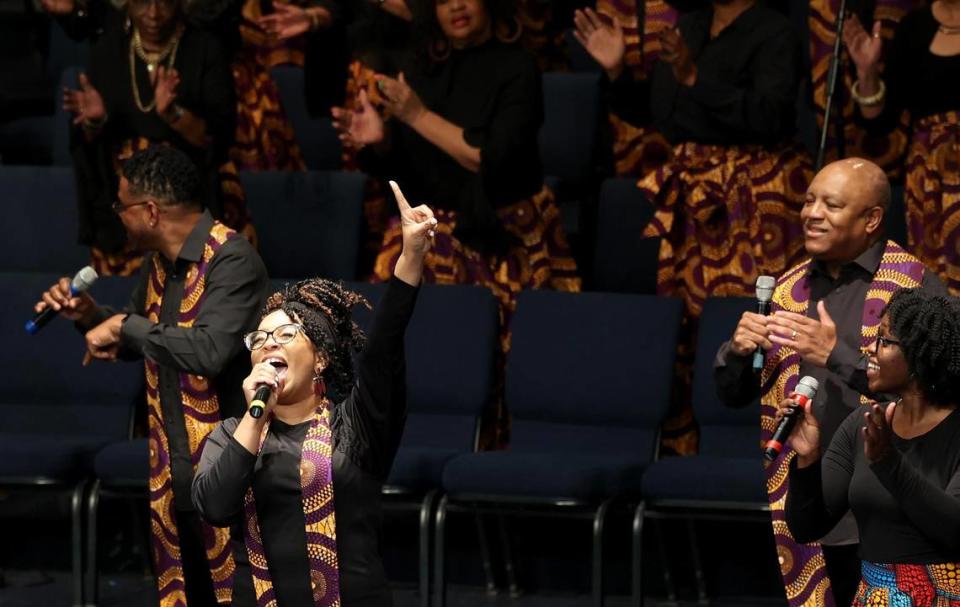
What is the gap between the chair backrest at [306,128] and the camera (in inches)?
299

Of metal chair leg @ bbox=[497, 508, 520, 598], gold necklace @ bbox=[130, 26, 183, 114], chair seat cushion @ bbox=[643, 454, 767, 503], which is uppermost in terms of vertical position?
gold necklace @ bbox=[130, 26, 183, 114]

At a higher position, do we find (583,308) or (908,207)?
(908,207)

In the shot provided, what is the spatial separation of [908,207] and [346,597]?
292cm

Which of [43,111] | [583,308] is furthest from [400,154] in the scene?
[43,111]

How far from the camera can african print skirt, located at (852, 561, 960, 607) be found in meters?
3.83

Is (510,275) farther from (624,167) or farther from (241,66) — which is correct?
(241,66)

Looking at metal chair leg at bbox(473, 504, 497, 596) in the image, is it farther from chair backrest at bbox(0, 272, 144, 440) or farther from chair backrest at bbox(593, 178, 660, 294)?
chair backrest at bbox(0, 272, 144, 440)

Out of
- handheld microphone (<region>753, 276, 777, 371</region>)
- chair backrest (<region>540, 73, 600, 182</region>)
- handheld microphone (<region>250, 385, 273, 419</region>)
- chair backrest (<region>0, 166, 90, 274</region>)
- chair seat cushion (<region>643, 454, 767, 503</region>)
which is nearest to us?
handheld microphone (<region>250, 385, 273, 419</region>)

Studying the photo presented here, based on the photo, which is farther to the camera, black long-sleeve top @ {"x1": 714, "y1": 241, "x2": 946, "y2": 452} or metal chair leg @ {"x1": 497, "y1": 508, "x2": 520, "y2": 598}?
metal chair leg @ {"x1": 497, "y1": 508, "x2": 520, "y2": 598}

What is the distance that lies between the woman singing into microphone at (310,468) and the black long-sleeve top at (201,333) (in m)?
1.34

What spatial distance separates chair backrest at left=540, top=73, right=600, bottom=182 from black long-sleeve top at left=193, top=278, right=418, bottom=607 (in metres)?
3.30

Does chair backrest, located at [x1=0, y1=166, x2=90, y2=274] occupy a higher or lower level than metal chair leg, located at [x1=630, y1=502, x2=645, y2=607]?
A: higher

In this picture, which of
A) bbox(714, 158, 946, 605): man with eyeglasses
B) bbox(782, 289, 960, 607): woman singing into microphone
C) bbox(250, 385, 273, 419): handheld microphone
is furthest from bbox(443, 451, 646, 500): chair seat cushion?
bbox(250, 385, 273, 419): handheld microphone

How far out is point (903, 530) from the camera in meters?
3.85
